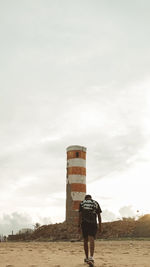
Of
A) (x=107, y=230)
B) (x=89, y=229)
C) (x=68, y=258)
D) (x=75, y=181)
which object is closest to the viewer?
(x=89, y=229)

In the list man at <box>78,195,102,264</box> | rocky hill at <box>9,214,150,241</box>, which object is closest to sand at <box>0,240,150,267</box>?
man at <box>78,195,102,264</box>

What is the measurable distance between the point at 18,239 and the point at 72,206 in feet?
15.9

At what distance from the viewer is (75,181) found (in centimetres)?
2400

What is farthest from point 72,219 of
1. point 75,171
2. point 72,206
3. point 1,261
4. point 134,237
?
point 1,261

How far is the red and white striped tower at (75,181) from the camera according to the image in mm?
23734

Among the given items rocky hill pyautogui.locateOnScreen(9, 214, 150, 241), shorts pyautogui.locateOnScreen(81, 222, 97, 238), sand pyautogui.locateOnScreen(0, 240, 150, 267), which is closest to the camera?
sand pyautogui.locateOnScreen(0, 240, 150, 267)

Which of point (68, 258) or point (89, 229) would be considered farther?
point (68, 258)

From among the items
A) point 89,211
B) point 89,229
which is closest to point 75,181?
point 89,211

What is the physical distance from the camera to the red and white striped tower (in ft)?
77.9

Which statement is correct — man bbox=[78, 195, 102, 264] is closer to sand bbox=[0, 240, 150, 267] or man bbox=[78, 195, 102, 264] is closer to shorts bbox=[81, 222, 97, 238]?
shorts bbox=[81, 222, 97, 238]

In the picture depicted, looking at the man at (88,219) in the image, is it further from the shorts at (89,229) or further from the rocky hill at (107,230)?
the rocky hill at (107,230)

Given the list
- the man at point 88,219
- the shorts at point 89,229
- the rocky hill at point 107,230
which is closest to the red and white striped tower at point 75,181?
the rocky hill at point 107,230

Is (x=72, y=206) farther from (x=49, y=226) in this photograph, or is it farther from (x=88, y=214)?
(x=88, y=214)

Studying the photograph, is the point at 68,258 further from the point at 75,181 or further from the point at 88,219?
the point at 75,181
